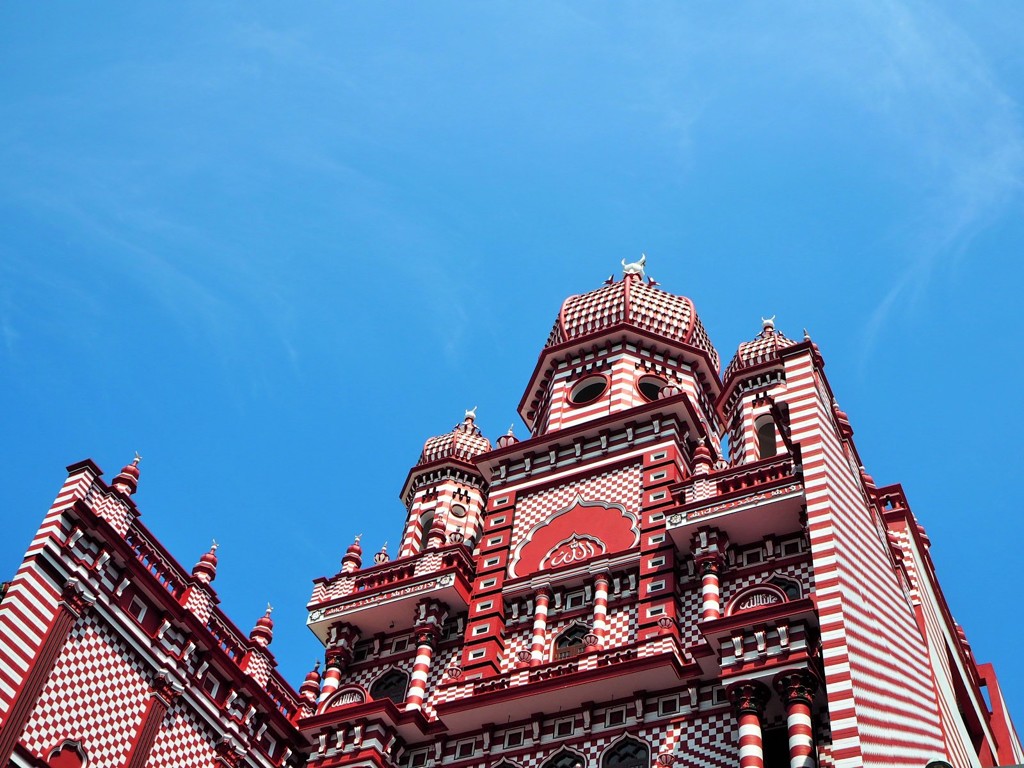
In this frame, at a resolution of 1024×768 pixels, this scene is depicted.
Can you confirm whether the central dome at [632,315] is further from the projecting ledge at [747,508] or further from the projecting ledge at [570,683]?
the projecting ledge at [570,683]

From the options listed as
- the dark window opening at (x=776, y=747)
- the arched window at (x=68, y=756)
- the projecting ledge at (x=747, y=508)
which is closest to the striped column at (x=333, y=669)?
the arched window at (x=68, y=756)

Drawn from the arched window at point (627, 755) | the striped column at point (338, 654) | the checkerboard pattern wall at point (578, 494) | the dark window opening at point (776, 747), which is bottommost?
the dark window opening at point (776, 747)

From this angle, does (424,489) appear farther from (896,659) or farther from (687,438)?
(896,659)

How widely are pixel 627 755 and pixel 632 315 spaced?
13.3m

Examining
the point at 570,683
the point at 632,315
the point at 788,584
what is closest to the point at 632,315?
the point at 632,315

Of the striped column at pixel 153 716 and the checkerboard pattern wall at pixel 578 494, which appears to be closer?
the striped column at pixel 153 716

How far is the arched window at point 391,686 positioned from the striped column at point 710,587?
6160 millimetres

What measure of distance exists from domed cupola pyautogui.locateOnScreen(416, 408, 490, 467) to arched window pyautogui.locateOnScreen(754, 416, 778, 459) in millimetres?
7649

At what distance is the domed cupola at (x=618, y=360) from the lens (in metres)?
30.7

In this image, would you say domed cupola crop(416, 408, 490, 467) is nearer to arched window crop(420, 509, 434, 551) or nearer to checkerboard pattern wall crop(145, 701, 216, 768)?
arched window crop(420, 509, 434, 551)

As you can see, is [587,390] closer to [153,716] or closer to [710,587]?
[710,587]

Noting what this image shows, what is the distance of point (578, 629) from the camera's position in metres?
25.0

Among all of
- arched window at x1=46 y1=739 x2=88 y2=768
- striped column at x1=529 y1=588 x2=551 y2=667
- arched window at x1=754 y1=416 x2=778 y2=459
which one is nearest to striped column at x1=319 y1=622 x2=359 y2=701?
striped column at x1=529 y1=588 x2=551 y2=667

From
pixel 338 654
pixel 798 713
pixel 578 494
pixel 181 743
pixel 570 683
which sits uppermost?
pixel 578 494
